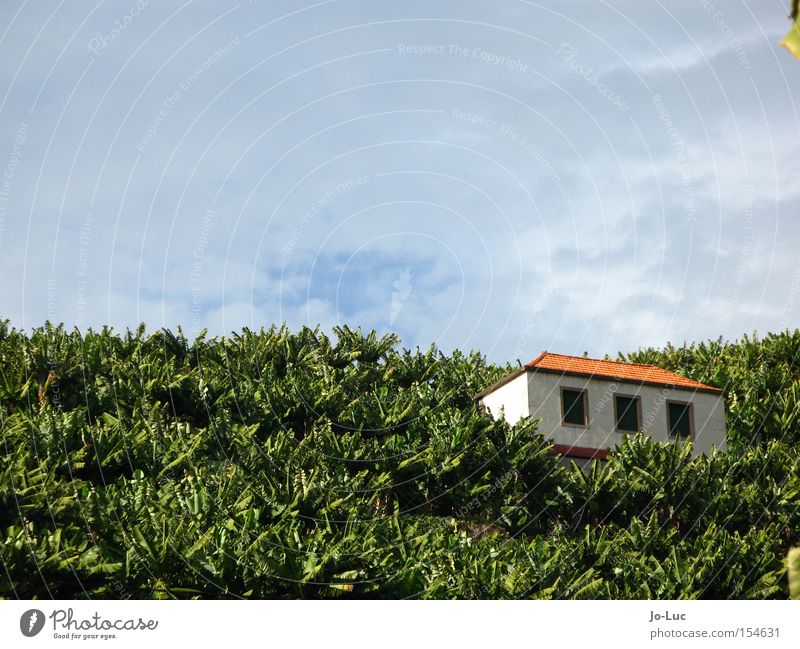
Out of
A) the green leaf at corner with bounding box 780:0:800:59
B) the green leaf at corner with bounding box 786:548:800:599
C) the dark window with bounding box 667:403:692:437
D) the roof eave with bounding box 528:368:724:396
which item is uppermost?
the roof eave with bounding box 528:368:724:396

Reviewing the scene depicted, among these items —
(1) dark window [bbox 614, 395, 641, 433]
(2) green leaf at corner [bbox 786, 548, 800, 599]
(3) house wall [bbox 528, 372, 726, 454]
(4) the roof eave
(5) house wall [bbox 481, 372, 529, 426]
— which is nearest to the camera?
(2) green leaf at corner [bbox 786, 548, 800, 599]

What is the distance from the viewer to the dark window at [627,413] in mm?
37094

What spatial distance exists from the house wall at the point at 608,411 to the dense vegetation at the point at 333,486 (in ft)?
4.88

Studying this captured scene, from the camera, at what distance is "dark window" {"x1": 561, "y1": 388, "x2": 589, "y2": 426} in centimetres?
3659

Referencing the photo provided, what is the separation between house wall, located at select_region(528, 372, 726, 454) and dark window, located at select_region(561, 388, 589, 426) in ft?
0.61

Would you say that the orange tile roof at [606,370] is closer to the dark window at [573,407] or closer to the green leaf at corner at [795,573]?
the dark window at [573,407]

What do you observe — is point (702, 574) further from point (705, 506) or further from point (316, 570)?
point (316, 570)

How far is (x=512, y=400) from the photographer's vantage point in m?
37.5

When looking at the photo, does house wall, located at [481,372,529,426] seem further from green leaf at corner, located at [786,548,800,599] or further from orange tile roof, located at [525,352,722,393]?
green leaf at corner, located at [786,548,800,599]

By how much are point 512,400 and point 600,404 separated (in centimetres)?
322

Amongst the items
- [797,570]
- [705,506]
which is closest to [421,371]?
[705,506]

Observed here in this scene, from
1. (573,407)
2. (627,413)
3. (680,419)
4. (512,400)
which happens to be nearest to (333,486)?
(512,400)

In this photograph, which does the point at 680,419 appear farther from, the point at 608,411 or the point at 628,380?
the point at 608,411

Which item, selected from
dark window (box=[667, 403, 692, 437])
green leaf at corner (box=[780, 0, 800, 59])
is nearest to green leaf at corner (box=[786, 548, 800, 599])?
green leaf at corner (box=[780, 0, 800, 59])
